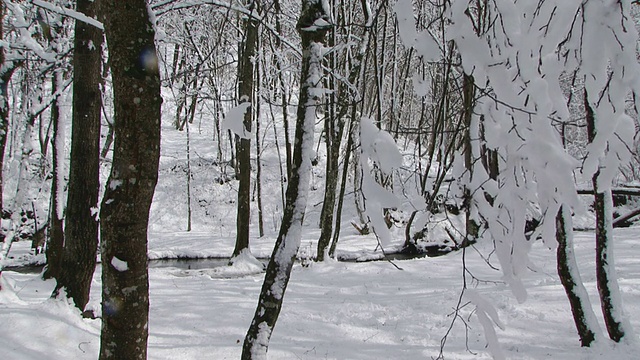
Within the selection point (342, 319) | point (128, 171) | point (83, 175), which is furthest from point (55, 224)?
point (128, 171)

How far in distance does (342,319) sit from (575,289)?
285 cm

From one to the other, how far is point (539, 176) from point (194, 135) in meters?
27.5

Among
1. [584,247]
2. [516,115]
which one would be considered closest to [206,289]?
[516,115]

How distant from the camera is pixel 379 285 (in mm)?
7355

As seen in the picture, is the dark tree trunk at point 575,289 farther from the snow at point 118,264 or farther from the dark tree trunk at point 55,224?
the dark tree trunk at point 55,224

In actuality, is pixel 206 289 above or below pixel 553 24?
below

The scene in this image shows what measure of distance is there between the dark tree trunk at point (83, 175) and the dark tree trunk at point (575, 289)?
5319mm

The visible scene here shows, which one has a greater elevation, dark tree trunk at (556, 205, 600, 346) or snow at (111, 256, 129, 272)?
snow at (111, 256, 129, 272)

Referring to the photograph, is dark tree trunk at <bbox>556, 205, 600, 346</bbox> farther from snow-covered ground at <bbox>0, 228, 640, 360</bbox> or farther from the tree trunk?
the tree trunk

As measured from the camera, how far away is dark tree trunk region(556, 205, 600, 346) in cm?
426

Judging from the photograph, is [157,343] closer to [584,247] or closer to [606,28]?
[606,28]

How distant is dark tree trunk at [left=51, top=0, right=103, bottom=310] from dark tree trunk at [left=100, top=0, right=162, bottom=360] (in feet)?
10.2

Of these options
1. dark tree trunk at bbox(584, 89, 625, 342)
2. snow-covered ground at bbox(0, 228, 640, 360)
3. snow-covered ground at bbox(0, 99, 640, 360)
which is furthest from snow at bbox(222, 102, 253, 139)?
dark tree trunk at bbox(584, 89, 625, 342)

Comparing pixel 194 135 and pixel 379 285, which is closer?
pixel 379 285
